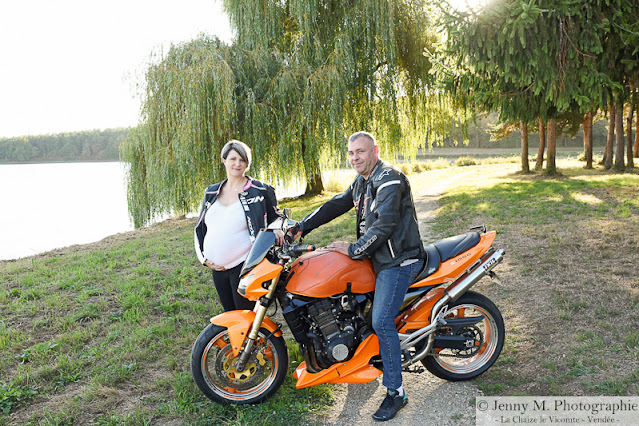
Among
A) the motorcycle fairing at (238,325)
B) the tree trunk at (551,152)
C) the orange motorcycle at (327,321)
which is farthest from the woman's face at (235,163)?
the tree trunk at (551,152)

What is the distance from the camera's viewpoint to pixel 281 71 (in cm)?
1240

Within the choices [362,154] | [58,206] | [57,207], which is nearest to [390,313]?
[362,154]

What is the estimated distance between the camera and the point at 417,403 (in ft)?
10.9

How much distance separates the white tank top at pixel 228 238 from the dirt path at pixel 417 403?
1.36 meters

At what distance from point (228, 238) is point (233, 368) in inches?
39.5

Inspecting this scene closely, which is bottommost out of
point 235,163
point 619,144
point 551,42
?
point 619,144

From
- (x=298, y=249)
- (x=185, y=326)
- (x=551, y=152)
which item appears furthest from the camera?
(x=551, y=152)

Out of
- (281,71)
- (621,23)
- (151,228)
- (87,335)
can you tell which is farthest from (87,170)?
(621,23)

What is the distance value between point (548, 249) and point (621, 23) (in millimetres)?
3392

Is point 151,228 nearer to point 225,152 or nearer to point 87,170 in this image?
point 225,152

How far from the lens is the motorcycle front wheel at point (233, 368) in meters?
3.27

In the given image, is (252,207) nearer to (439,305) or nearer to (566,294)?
(439,305)

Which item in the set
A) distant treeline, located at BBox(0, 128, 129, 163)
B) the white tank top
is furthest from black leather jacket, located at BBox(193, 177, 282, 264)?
distant treeline, located at BBox(0, 128, 129, 163)

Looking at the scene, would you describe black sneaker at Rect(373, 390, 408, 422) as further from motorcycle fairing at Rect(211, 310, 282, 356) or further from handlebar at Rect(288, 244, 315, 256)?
handlebar at Rect(288, 244, 315, 256)
